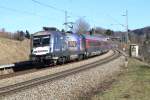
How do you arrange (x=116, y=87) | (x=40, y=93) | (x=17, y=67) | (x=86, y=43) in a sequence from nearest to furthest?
(x=40, y=93) < (x=116, y=87) < (x=17, y=67) < (x=86, y=43)

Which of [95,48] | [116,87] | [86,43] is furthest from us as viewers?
[95,48]

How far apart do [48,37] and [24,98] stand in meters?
20.1

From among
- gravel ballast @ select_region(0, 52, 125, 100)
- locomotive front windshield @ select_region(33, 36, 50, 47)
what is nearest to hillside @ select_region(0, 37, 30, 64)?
locomotive front windshield @ select_region(33, 36, 50, 47)

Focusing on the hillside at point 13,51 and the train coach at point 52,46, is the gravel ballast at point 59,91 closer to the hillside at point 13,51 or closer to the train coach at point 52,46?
the train coach at point 52,46

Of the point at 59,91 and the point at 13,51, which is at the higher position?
the point at 13,51

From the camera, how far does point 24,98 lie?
1711 cm

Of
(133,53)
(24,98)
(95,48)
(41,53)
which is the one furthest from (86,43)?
(24,98)

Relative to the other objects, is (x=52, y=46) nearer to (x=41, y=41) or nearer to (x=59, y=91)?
(x=41, y=41)

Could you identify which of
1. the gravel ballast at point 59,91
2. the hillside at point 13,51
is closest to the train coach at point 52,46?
the gravel ballast at point 59,91

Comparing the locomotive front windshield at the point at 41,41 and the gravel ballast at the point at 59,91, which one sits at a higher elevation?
the locomotive front windshield at the point at 41,41

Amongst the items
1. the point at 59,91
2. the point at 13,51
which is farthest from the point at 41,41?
the point at 13,51

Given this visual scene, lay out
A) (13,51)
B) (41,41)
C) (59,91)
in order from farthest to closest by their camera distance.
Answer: (13,51)
(41,41)
(59,91)

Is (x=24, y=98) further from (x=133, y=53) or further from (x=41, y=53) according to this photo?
(x=133, y=53)

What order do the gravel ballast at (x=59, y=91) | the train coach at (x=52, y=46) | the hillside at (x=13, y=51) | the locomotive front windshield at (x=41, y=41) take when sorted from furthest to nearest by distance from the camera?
the hillside at (x=13, y=51), the locomotive front windshield at (x=41, y=41), the train coach at (x=52, y=46), the gravel ballast at (x=59, y=91)
